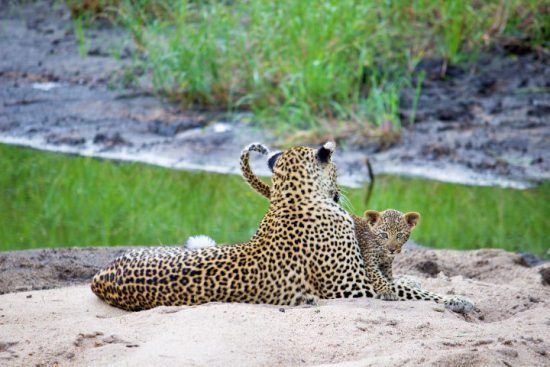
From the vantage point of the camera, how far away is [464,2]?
43.3 ft

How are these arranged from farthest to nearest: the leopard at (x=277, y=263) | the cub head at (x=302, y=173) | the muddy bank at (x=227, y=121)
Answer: the muddy bank at (x=227, y=121), the cub head at (x=302, y=173), the leopard at (x=277, y=263)

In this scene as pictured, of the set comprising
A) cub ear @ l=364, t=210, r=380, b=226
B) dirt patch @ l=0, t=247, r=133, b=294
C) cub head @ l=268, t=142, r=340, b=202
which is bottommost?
dirt patch @ l=0, t=247, r=133, b=294

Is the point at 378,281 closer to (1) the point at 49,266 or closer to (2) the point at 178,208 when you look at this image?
(1) the point at 49,266

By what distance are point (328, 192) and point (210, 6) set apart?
328 inches

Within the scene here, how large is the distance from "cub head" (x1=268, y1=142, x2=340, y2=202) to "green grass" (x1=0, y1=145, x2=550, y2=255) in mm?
2709

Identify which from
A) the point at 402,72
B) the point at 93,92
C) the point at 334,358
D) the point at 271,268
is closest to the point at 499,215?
the point at 402,72

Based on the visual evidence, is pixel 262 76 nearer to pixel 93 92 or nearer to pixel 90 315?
pixel 93 92

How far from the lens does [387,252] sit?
22.0ft

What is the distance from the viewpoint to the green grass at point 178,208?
960 centimetres

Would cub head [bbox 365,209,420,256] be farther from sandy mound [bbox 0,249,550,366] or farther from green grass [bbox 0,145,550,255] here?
green grass [bbox 0,145,550,255]

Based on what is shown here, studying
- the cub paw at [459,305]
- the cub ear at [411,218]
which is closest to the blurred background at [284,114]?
the cub ear at [411,218]

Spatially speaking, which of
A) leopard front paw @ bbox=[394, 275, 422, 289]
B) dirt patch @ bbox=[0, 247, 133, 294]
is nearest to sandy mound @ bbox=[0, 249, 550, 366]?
leopard front paw @ bbox=[394, 275, 422, 289]

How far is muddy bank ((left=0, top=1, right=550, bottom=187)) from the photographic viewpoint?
11758mm

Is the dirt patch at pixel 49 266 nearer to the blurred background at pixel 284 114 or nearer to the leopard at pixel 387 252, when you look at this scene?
the blurred background at pixel 284 114
